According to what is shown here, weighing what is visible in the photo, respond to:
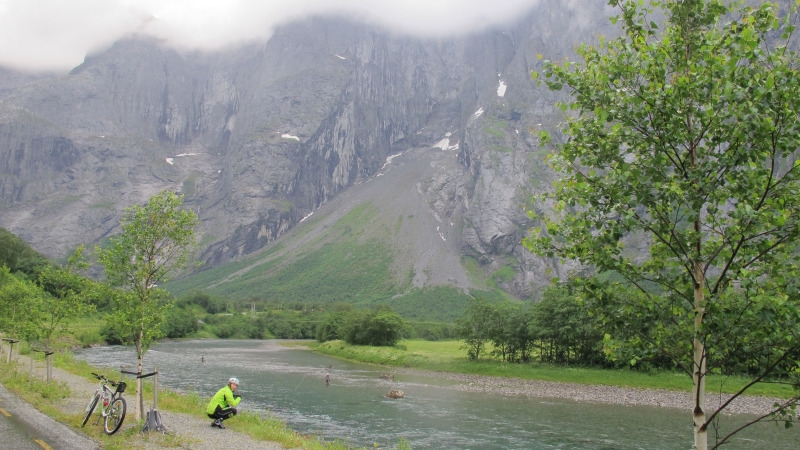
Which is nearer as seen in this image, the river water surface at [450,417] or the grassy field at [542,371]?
the river water surface at [450,417]

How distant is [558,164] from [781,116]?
3.35 m

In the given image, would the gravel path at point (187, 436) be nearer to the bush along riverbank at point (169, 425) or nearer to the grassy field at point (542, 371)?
the bush along riverbank at point (169, 425)

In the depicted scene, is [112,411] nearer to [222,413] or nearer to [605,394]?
[222,413]

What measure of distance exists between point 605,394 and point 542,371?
1392 centimetres

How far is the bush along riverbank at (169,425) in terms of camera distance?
19.3 metres

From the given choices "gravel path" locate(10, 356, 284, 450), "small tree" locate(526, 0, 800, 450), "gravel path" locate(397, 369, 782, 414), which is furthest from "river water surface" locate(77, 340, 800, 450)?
"small tree" locate(526, 0, 800, 450)

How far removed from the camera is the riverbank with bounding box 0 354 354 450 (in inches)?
760

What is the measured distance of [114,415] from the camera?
66.1 feet

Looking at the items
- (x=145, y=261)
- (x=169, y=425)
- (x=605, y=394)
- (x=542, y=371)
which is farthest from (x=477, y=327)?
(x=145, y=261)

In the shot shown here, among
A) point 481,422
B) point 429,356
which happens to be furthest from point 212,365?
point 481,422

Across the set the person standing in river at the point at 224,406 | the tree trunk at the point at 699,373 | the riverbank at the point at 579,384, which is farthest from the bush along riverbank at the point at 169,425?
the riverbank at the point at 579,384

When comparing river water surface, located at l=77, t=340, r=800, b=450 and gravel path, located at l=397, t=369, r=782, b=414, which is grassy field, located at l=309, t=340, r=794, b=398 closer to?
gravel path, located at l=397, t=369, r=782, b=414

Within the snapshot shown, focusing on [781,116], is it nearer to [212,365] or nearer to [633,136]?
[633,136]

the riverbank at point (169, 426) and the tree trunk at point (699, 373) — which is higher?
the tree trunk at point (699, 373)
